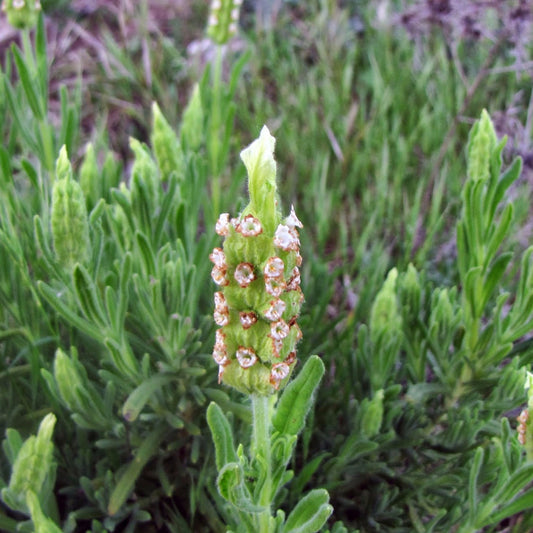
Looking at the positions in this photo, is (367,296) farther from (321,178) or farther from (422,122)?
(422,122)

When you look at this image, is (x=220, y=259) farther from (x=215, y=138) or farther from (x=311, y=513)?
(x=215, y=138)

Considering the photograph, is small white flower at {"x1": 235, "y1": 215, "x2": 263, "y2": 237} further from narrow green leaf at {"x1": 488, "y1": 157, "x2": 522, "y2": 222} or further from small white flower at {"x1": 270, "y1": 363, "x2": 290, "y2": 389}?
narrow green leaf at {"x1": 488, "y1": 157, "x2": 522, "y2": 222}

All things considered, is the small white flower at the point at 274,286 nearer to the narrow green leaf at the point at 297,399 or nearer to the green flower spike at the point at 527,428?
the narrow green leaf at the point at 297,399

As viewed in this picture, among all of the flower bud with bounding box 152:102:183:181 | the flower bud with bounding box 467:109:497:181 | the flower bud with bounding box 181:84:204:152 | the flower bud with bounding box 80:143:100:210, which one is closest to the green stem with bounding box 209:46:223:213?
the flower bud with bounding box 181:84:204:152

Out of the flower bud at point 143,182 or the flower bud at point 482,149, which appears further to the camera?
the flower bud at point 143,182

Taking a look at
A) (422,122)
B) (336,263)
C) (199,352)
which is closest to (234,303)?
(199,352)

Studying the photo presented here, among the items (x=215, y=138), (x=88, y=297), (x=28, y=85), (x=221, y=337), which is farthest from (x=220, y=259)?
(x=215, y=138)

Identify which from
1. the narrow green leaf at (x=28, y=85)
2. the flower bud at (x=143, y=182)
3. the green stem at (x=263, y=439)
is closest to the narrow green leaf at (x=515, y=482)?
the green stem at (x=263, y=439)
